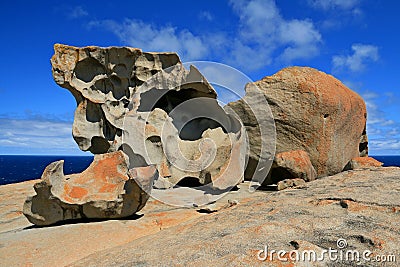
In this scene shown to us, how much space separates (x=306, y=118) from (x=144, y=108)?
14.8 feet

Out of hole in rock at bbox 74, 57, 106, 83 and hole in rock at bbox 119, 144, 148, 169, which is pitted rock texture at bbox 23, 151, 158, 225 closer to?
hole in rock at bbox 119, 144, 148, 169

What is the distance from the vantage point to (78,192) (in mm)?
5082

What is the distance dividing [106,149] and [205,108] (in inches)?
130

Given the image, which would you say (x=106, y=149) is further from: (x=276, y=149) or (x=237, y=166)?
(x=276, y=149)

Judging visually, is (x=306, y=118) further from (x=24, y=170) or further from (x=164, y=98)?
(x=24, y=170)

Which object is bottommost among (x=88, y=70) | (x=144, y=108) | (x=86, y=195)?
(x=86, y=195)

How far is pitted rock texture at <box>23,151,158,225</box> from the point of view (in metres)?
4.86

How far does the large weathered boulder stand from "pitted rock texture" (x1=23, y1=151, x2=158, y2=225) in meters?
3.42

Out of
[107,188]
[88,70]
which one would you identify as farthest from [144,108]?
[107,188]

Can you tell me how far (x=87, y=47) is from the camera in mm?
9156

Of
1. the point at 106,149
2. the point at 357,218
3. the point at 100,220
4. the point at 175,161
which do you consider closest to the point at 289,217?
the point at 357,218

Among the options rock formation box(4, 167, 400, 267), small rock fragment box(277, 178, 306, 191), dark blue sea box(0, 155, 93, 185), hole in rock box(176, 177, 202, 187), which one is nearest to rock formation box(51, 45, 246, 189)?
hole in rock box(176, 177, 202, 187)

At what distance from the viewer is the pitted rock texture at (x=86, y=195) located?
486 cm

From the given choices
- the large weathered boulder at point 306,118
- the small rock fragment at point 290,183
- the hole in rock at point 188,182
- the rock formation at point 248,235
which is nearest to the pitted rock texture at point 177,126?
the hole in rock at point 188,182
